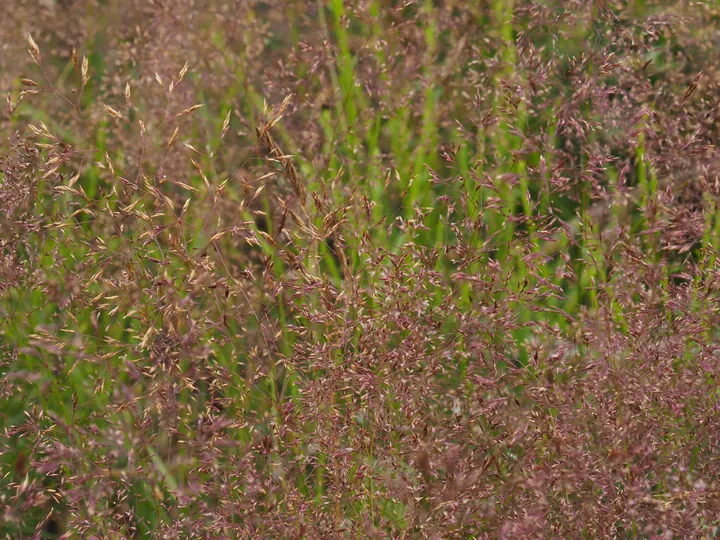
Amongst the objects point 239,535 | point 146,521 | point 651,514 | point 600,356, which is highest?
point 600,356

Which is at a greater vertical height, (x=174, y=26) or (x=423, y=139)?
(x=174, y=26)

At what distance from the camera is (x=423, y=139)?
3.02 metres

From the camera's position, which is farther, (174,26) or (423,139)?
(174,26)

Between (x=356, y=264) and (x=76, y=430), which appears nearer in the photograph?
(x=76, y=430)

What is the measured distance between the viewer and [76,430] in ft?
6.51

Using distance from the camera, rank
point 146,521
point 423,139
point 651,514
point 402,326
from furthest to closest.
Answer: point 423,139
point 146,521
point 402,326
point 651,514

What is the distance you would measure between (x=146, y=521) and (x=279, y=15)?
2.20m

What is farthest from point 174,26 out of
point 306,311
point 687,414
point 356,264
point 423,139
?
point 687,414

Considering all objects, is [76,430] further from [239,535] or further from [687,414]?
[687,414]

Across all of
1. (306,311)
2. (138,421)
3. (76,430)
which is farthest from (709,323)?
(76,430)

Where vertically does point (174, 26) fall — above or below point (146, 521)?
above

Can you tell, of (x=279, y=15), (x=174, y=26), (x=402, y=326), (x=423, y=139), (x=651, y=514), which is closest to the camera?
(x=651, y=514)

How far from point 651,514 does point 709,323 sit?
428 mm

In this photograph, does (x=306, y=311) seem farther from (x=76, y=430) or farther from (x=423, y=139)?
(x=423, y=139)
